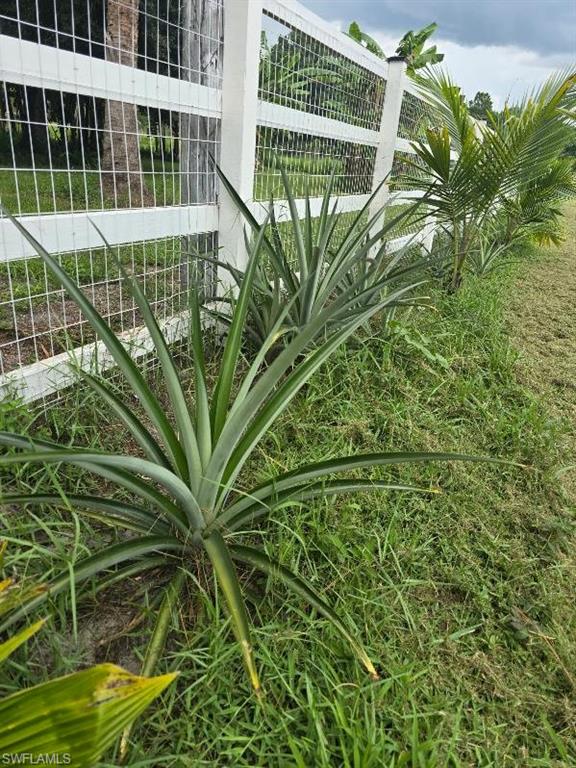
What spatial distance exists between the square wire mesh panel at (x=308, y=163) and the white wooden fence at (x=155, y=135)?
15 millimetres

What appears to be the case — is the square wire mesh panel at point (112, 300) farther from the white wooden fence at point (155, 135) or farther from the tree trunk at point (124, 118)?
the tree trunk at point (124, 118)

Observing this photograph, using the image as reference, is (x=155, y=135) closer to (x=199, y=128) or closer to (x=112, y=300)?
(x=199, y=128)

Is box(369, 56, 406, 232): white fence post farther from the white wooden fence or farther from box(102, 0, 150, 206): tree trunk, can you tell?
box(102, 0, 150, 206): tree trunk

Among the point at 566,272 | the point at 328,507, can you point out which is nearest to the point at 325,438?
the point at 328,507

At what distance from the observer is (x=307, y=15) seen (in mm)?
2842

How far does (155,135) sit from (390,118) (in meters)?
2.98

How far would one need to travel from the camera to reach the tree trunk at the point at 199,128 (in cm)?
220

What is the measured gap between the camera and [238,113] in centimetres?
235

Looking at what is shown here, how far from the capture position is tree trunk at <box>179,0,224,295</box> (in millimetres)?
2199

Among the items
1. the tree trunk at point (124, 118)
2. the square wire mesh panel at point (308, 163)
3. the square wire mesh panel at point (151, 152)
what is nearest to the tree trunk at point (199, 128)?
the square wire mesh panel at point (151, 152)

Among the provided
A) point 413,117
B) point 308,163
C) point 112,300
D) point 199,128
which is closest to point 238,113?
point 199,128

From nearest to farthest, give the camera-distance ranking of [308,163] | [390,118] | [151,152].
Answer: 1. [151,152]
2. [308,163]
3. [390,118]

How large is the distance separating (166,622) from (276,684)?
277mm

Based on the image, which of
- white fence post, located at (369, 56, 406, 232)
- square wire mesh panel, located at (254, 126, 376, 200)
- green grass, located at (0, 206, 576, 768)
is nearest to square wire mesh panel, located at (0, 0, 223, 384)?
square wire mesh panel, located at (254, 126, 376, 200)
